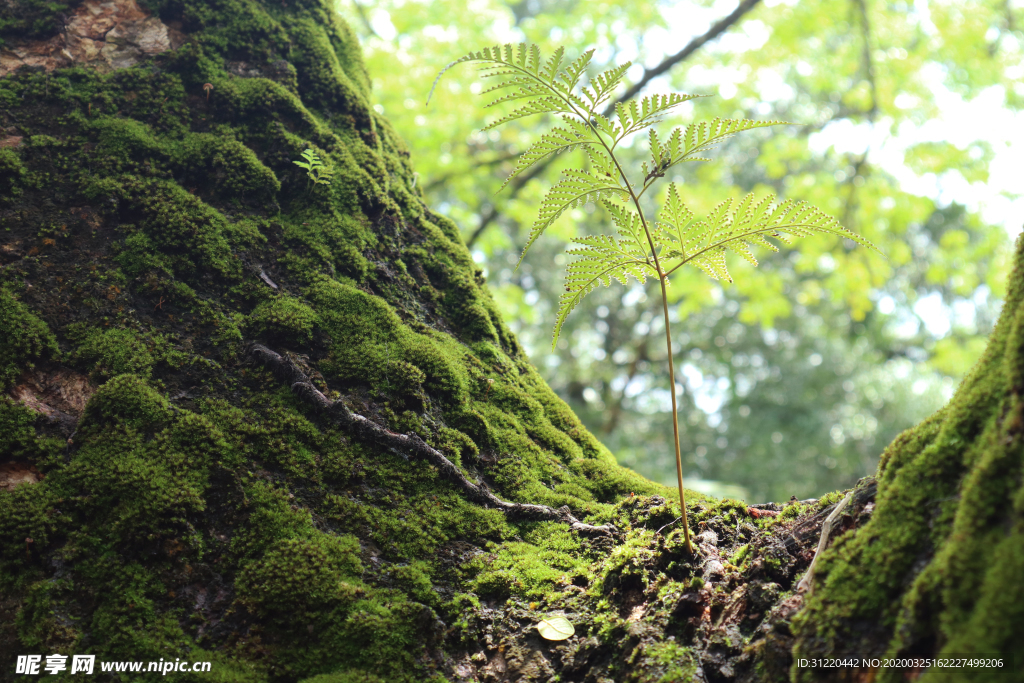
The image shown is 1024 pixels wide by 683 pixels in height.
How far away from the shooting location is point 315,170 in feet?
9.70

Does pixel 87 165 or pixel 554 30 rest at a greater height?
pixel 554 30

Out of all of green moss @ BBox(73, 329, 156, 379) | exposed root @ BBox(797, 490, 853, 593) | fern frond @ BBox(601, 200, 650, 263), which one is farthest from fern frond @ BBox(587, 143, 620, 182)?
green moss @ BBox(73, 329, 156, 379)

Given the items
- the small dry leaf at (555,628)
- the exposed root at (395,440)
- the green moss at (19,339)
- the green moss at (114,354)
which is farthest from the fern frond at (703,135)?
the green moss at (19,339)

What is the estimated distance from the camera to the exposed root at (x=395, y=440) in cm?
220

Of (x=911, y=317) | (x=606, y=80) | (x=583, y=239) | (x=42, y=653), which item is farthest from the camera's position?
(x=911, y=317)


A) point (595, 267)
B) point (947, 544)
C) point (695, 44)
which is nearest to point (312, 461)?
point (595, 267)

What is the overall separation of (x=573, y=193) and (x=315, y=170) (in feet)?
5.17

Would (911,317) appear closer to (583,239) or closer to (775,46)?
(775,46)

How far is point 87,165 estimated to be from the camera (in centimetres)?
252

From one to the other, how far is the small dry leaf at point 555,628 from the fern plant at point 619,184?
477 mm

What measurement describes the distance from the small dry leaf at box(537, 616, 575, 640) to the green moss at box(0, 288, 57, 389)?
2002 mm

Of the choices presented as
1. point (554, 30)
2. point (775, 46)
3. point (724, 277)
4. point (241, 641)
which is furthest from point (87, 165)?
point (775, 46)

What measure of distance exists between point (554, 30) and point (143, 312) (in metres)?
9.13

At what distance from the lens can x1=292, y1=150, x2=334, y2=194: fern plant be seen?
286 cm
